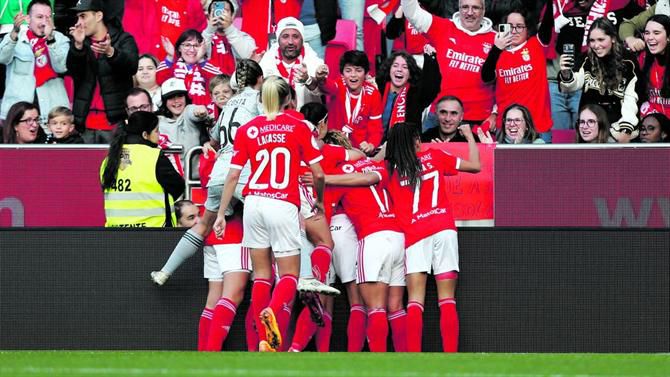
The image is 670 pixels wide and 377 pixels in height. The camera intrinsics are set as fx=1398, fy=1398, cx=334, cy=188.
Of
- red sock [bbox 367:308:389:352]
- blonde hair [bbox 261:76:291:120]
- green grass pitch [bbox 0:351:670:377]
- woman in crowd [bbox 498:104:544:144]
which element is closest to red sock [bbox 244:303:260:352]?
red sock [bbox 367:308:389:352]

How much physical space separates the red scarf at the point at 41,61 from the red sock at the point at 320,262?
445cm

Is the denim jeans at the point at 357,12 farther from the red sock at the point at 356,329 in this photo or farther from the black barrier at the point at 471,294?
the red sock at the point at 356,329

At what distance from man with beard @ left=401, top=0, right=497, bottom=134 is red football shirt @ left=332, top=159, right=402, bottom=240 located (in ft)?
7.96

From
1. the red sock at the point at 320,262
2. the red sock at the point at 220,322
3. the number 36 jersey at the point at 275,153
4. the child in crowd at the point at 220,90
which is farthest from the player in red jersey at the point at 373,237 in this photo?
the child in crowd at the point at 220,90

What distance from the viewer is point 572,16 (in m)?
14.2

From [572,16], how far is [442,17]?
4.32 feet

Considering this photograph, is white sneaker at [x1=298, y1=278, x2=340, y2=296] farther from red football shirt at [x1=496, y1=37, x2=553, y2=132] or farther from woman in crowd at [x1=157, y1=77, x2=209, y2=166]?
red football shirt at [x1=496, y1=37, x2=553, y2=132]

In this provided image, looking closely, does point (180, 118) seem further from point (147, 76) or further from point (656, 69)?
point (656, 69)

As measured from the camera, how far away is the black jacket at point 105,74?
Result: 13.8 metres

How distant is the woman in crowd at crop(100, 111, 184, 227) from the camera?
11516 mm

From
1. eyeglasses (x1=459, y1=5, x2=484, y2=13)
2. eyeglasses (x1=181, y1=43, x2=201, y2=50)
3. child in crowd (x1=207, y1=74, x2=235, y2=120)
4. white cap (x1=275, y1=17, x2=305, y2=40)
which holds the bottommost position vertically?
child in crowd (x1=207, y1=74, x2=235, y2=120)

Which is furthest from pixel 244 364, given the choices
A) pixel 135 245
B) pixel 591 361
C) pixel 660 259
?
pixel 660 259

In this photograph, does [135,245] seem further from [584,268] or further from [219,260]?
[584,268]

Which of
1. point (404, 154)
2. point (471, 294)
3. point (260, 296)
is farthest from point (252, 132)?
point (471, 294)
